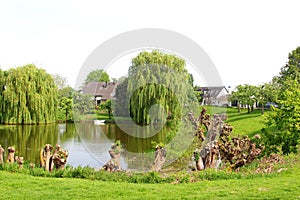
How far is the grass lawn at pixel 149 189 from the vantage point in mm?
4669

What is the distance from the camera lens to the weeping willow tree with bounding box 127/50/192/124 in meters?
18.5

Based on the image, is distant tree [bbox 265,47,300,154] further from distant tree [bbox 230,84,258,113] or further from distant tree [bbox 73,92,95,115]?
distant tree [bbox 230,84,258,113]

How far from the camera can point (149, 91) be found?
18.6 m

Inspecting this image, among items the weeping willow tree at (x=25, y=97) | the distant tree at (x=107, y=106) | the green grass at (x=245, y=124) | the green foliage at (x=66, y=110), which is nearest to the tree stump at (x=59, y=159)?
the green grass at (x=245, y=124)

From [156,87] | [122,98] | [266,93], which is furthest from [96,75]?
[266,93]

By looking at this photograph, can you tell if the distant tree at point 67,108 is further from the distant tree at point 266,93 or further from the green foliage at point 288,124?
the green foliage at point 288,124

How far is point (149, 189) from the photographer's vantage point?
5.15 metres

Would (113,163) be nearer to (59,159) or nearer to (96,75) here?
(59,159)

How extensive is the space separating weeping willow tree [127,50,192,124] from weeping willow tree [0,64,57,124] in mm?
6982

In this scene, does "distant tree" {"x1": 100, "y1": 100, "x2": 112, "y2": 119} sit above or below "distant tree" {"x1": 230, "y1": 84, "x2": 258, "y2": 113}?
below

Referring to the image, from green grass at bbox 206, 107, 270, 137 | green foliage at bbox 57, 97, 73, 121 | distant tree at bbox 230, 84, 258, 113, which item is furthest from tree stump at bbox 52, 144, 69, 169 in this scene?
distant tree at bbox 230, 84, 258, 113

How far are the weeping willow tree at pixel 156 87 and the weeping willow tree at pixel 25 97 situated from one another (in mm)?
6982

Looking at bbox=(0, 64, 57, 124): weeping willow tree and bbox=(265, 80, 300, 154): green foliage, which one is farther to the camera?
bbox=(0, 64, 57, 124): weeping willow tree

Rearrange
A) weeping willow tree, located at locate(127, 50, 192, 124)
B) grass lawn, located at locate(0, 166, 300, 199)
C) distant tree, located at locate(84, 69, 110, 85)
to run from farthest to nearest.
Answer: weeping willow tree, located at locate(127, 50, 192, 124), distant tree, located at locate(84, 69, 110, 85), grass lawn, located at locate(0, 166, 300, 199)
